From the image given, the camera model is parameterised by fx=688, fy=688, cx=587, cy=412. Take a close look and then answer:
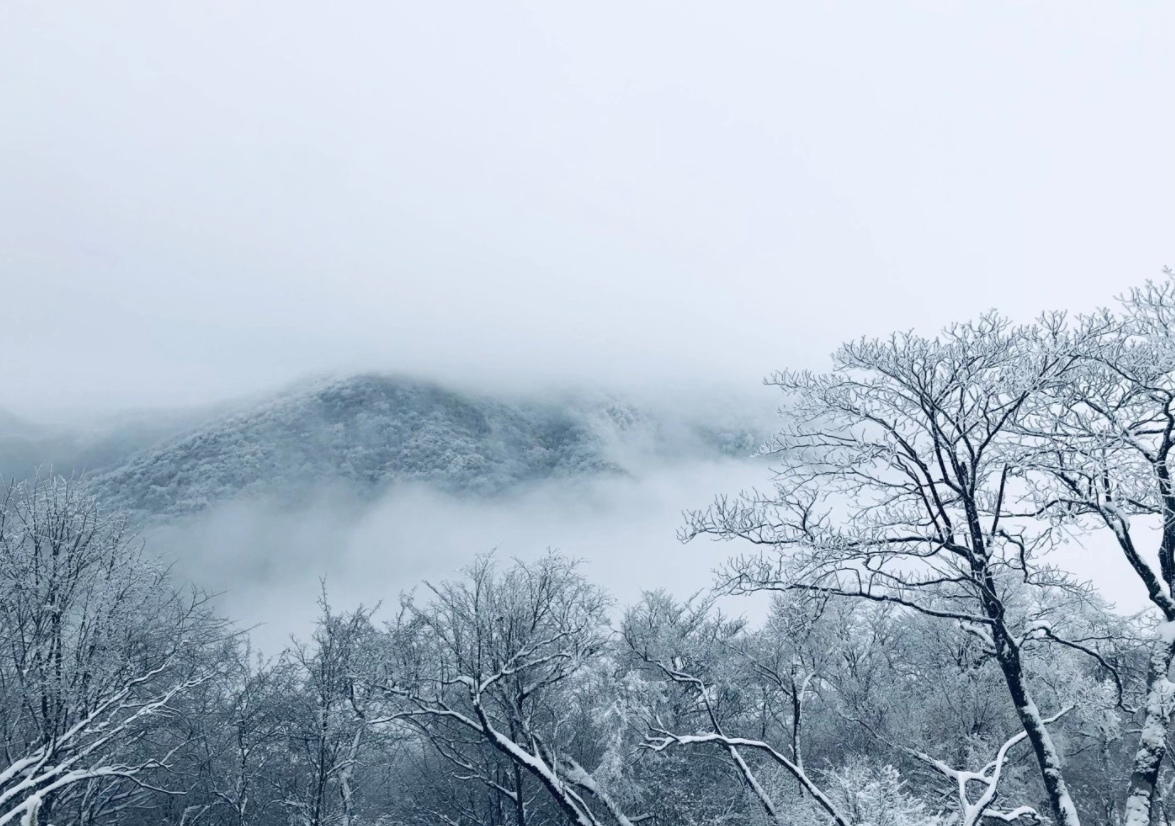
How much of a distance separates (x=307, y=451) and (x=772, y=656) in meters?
159

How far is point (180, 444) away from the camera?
155 meters

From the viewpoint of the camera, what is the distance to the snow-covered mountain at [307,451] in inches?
5625

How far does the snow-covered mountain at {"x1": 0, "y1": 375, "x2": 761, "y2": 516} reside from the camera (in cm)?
14288

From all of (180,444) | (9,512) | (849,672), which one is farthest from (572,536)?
(9,512)

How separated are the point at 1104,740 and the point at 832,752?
9.02m

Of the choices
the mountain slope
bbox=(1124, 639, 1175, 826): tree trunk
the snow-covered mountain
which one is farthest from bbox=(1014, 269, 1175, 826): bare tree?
the snow-covered mountain

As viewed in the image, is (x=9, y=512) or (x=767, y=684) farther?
(x=767, y=684)

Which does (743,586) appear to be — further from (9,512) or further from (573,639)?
(9,512)

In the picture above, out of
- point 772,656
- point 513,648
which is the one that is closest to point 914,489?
point 513,648

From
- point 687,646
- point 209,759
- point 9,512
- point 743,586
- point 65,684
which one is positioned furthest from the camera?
point 687,646

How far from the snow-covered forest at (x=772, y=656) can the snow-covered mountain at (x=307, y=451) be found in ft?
428

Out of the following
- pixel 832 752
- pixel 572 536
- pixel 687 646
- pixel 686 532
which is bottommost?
pixel 572 536

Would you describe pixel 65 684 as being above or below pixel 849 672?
above

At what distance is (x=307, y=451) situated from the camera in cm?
→ 16488
